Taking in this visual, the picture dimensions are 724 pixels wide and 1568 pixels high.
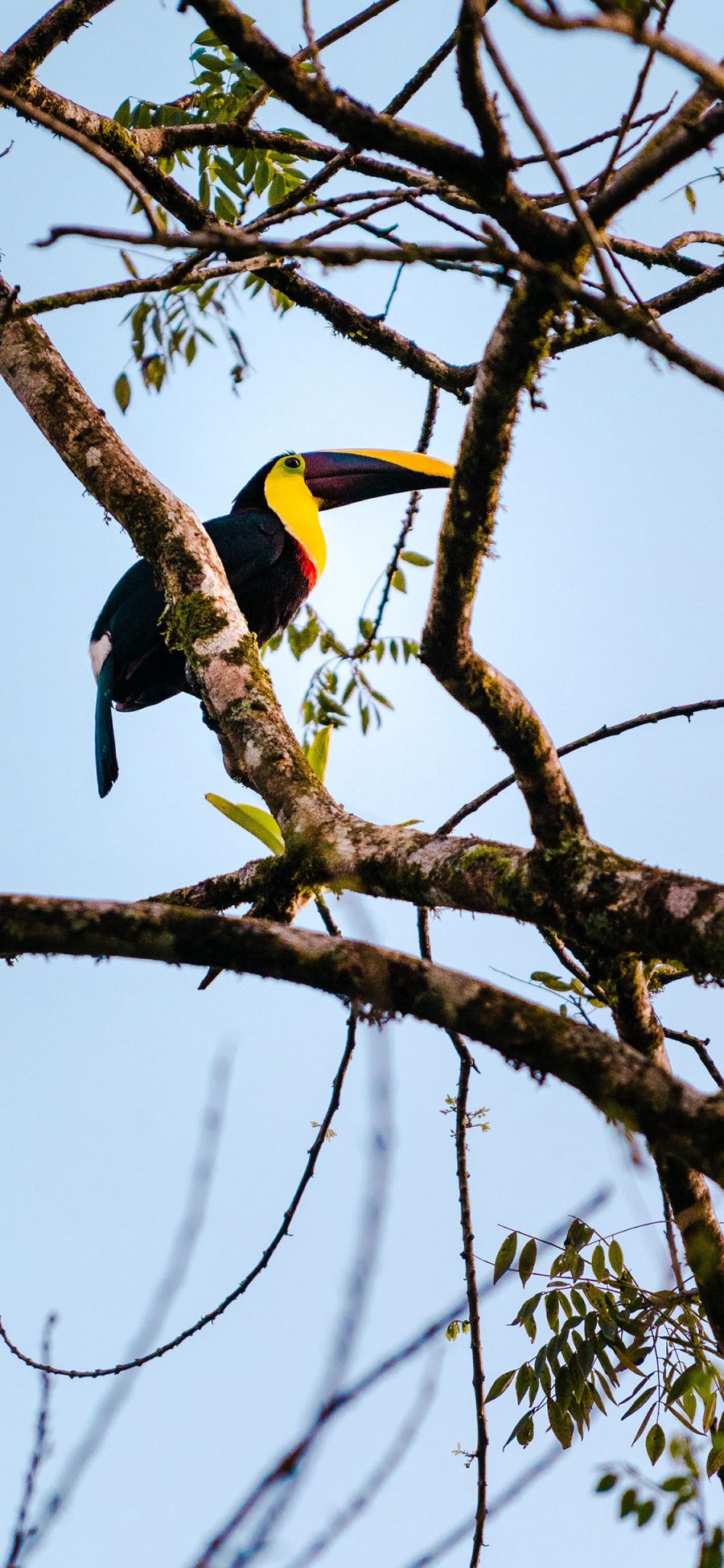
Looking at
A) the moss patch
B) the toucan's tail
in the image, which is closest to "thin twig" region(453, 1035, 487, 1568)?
the moss patch

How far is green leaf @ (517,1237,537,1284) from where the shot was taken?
275 cm

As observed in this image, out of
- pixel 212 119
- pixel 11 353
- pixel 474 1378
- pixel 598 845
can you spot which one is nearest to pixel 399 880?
pixel 598 845

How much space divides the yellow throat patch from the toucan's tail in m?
1.17

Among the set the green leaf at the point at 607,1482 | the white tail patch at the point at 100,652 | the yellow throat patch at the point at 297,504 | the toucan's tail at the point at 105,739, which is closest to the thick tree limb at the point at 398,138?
the green leaf at the point at 607,1482

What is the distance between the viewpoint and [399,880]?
2336 millimetres

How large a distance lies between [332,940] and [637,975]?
83cm

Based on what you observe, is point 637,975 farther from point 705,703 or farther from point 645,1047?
point 705,703

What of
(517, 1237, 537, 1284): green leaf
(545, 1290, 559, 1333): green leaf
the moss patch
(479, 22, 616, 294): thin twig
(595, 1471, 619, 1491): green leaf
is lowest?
(595, 1471, 619, 1491): green leaf

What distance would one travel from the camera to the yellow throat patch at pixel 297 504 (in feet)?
18.2

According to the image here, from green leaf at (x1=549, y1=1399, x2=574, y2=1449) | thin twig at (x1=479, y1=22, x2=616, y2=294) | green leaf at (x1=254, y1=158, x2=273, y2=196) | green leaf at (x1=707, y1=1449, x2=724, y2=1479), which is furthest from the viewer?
green leaf at (x1=254, y1=158, x2=273, y2=196)

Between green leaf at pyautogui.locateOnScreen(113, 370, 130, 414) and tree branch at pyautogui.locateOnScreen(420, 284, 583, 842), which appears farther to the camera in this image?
green leaf at pyautogui.locateOnScreen(113, 370, 130, 414)

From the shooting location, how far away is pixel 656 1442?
2.48 meters

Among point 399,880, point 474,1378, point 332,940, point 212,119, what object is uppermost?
point 212,119

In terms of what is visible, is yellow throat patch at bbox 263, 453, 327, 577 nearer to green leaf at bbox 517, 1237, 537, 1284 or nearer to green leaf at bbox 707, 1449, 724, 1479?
green leaf at bbox 517, 1237, 537, 1284
